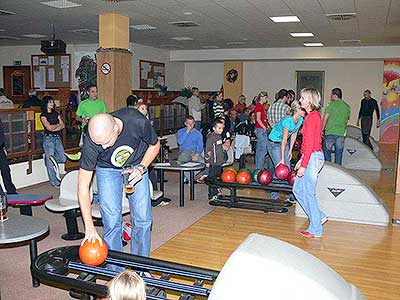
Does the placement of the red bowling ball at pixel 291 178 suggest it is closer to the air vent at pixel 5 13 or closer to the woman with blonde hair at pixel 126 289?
the woman with blonde hair at pixel 126 289

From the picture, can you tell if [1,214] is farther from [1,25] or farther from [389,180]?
[1,25]

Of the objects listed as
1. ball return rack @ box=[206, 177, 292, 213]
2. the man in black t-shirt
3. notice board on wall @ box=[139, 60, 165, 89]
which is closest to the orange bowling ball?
ball return rack @ box=[206, 177, 292, 213]

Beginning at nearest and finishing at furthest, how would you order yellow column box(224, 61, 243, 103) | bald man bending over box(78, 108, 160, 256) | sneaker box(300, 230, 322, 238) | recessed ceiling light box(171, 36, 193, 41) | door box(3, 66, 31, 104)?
bald man bending over box(78, 108, 160, 256) → sneaker box(300, 230, 322, 238) → recessed ceiling light box(171, 36, 193, 41) → door box(3, 66, 31, 104) → yellow column box(224, 61, 243, 103)

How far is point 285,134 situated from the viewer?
493 centimetres

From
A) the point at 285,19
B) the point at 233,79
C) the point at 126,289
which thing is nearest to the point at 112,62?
the point at 285,19

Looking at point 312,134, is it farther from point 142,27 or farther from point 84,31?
point 84,31

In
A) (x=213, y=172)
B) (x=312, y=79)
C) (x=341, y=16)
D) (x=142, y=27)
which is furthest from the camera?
(x=312, y=79)

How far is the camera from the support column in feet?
24.7

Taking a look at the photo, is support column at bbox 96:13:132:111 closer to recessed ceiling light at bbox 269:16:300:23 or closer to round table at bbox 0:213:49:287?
recessed ceiling light at bbox 269:16:300:23

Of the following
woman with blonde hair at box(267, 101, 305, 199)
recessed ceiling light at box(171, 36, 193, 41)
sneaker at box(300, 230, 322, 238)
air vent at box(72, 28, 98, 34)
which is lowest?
sneaker at box(300, 230, 322, 238)

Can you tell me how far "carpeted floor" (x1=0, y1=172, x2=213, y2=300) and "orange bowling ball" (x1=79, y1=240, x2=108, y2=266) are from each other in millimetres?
782

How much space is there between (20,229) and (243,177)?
299 cm

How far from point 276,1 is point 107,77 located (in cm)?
300

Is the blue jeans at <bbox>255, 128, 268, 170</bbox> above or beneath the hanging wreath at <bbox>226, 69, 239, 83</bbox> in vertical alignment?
beneath
